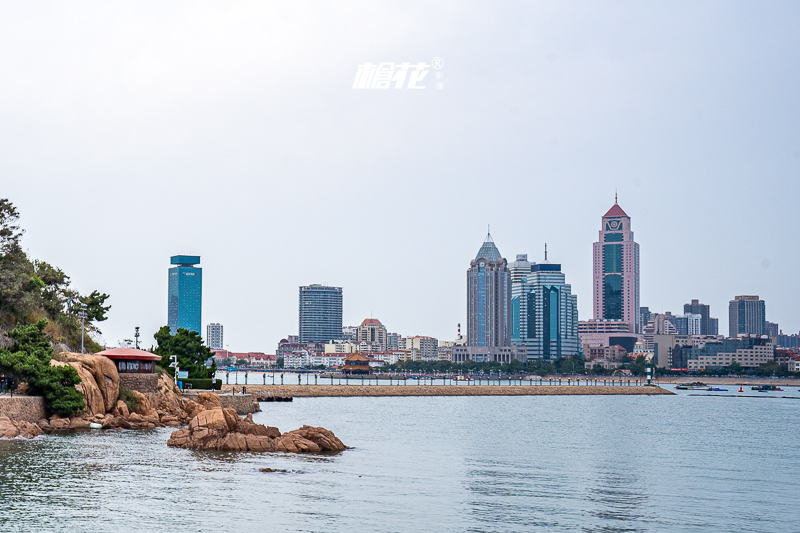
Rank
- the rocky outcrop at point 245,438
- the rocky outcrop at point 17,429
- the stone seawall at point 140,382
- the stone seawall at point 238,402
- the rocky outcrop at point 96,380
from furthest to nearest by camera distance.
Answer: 1. the stone seawall at point 238,402
2. the stone seawall at point 140,382
3. the rocky outcrop at point 96,380
4. the rocky outcrop at point 17,429
5. the rocky outcrop at point 245,438

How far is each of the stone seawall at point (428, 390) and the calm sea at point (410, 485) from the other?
224 feet

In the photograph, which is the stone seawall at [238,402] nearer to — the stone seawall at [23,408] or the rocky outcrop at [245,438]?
the stone seawall at [23,408]

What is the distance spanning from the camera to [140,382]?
72.4 m

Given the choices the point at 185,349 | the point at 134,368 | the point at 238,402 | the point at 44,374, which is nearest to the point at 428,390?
the point at 185,349

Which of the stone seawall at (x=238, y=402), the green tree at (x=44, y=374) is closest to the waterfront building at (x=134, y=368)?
the green tree at (x=44, y=374)

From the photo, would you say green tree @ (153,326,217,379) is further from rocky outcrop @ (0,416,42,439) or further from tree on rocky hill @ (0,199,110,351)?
rocky outcrop @ (0,416,42,439)

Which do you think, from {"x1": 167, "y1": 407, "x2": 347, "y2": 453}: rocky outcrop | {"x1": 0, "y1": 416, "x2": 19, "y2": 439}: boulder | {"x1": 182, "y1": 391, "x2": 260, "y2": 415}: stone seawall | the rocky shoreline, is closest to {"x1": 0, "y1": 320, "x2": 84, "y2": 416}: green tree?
the rocky shoreline

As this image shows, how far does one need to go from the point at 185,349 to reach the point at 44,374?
135 feet

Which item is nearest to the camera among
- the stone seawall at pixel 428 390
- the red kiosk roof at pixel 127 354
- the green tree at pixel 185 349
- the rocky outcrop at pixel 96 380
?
the rocky outcrop at pixel 96 380

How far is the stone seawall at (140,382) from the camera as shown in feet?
235

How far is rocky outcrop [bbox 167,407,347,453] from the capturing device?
5338cm

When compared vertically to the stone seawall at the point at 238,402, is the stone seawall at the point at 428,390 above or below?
below

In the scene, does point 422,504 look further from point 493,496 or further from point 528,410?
point 528,410

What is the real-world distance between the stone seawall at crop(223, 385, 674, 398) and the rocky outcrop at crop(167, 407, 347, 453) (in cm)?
7266
